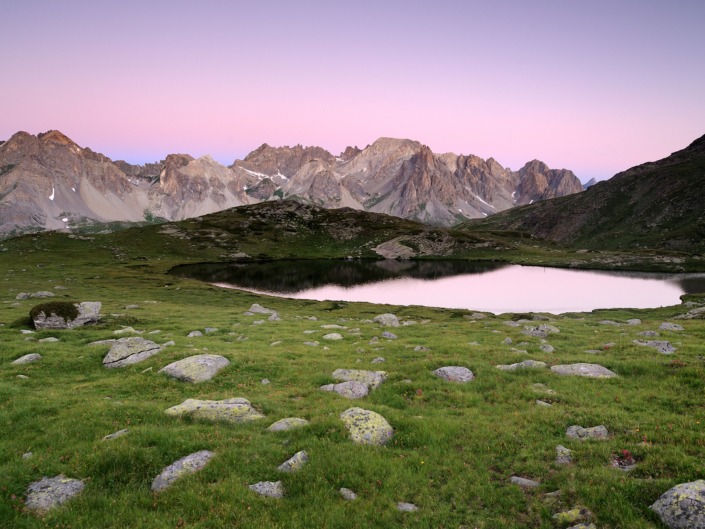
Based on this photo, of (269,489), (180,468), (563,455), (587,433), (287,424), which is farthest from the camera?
(287,424)

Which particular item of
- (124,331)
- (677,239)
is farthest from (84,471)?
(677,239)

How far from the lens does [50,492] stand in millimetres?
8867

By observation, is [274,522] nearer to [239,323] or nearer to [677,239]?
[239,323]

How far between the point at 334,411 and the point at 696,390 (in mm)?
14616

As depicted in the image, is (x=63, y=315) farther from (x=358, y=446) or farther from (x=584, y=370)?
(x=584, y=370)

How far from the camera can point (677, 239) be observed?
6275 inches

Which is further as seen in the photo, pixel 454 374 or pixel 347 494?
pixel 454 374

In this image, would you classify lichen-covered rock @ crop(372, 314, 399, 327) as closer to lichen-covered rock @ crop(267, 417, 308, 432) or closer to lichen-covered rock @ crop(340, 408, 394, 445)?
lichen-covered rock @ crop(340, 408, 394, 445)

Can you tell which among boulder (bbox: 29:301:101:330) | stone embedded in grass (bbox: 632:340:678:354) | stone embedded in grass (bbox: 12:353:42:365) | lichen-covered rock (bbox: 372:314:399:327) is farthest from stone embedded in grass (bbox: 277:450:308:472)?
boulder (bbox: 29:301:101:330)

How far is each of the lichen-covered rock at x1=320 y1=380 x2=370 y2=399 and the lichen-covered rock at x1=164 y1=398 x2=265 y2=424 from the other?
12.9ft

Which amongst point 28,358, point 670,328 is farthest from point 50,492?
point 670,328

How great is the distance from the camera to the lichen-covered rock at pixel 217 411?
12.9 m

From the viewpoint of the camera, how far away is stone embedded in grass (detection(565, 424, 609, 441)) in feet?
36.6

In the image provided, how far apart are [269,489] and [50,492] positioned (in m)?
5.66
